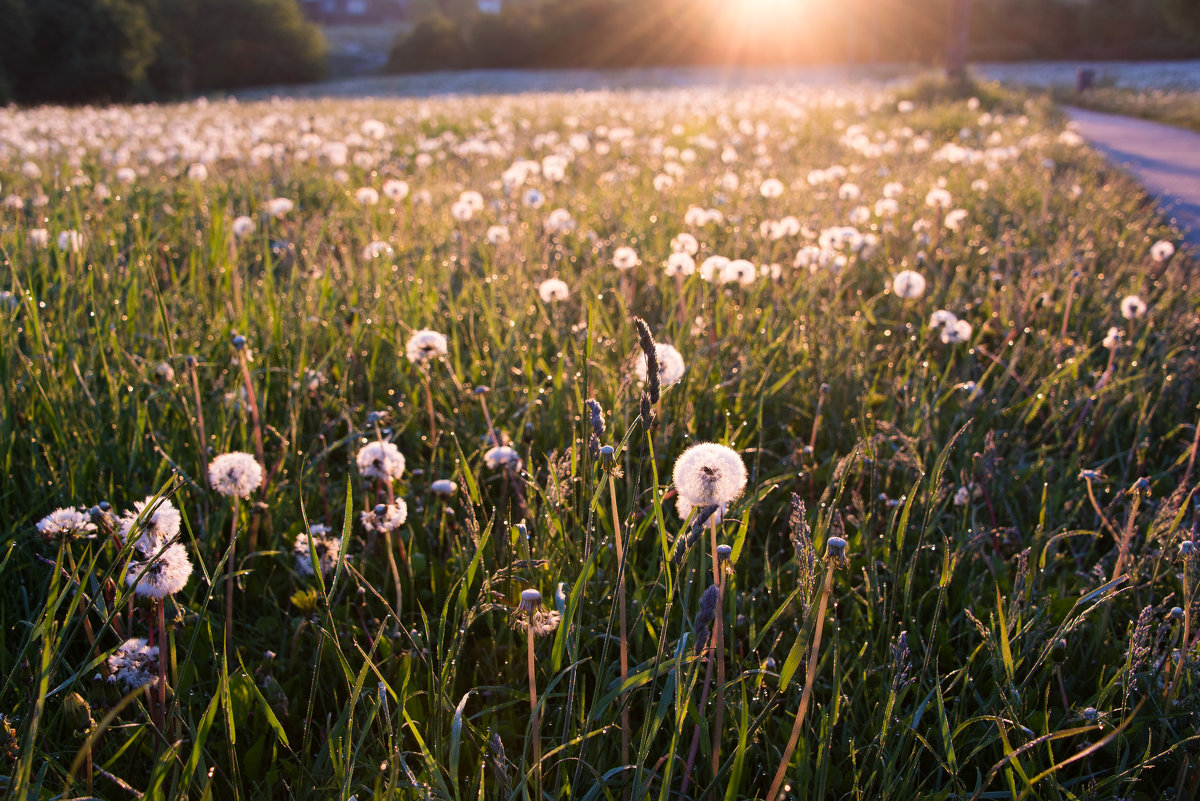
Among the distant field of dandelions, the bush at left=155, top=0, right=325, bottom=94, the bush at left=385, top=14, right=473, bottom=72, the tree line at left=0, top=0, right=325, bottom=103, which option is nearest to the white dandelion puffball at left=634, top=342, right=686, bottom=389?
the distant field of dandelions

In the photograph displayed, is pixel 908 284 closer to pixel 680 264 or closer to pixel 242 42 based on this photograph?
pixel 680 264

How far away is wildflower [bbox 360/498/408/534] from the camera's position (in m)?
1.30

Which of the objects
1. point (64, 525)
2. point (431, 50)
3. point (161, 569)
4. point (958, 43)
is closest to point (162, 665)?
point (161, 569)

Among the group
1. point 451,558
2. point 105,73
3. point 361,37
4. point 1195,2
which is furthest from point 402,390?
point 361,37

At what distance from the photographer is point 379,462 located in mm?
1422

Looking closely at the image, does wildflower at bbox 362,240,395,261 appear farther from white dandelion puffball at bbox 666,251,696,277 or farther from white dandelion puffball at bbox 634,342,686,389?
white dandelion puffball at bbox 634,342,686,389

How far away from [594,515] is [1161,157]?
890 cm

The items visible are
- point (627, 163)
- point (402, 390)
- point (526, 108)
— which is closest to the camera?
point (402, 390)

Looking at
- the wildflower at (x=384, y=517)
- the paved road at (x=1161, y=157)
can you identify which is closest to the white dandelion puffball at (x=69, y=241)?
the wildflower at (x=384, y=517)

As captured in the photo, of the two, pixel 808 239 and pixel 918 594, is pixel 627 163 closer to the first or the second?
pixel 808 239

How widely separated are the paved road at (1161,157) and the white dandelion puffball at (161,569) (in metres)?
4.59

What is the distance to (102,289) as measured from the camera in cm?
254

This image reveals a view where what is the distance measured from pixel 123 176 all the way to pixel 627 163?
3.65 meters

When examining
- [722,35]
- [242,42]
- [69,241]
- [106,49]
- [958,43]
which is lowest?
[69,241]
